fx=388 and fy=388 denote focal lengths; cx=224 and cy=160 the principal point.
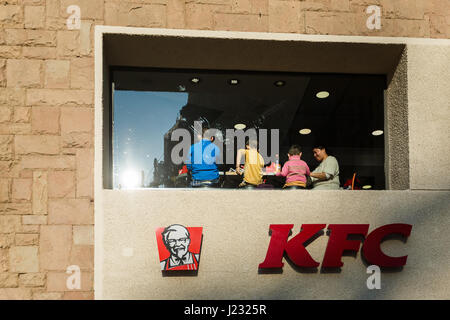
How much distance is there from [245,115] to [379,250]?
118 inches

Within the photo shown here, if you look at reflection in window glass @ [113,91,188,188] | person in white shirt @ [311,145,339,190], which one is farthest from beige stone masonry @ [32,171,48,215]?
person in white shirt @ [311,145,339,190]

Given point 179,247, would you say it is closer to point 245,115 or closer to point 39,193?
point 39,193

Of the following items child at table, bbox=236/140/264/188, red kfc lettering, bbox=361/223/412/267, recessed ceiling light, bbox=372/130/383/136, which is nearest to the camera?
red kfc lettering, bbox=361/223/412/267

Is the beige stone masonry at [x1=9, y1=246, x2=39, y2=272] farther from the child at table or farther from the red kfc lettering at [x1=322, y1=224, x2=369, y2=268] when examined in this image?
the red kfc lettering at [x1=322, y1=224, x2=369, y2=268]

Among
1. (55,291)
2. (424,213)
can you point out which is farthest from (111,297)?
(424,213)

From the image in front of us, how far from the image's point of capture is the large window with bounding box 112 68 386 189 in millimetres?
6219

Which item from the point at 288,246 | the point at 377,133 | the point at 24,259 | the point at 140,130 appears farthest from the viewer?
the point at 377,133

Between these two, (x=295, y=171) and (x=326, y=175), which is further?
(x=326, y=175)

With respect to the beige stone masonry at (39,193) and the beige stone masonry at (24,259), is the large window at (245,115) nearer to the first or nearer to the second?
the beige stone masonry at (39,193)

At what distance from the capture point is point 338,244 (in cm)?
551

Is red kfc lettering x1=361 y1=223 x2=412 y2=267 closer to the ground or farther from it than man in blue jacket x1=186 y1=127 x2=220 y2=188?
closer to the ground

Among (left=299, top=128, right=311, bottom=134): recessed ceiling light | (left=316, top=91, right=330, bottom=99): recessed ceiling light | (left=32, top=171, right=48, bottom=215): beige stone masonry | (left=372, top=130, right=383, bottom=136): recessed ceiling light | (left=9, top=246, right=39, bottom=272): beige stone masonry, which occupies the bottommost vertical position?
(left=9, top=246, right=39, bottom=272): beige stone masonry

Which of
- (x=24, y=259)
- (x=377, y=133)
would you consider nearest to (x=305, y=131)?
(x=377, y=133)

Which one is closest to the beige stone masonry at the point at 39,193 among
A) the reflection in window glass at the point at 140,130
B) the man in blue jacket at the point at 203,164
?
the reflection in window glass at the point at 140,130
